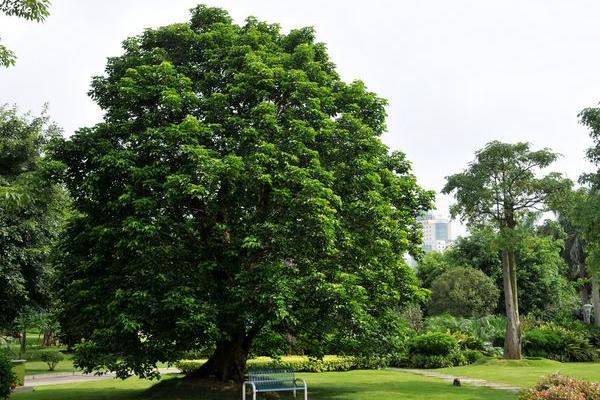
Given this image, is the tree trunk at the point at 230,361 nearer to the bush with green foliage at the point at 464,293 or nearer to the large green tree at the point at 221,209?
the large green tree at the point at 221,209

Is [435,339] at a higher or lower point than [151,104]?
lower

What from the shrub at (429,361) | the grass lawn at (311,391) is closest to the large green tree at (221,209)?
the grass lawn at (311,391)

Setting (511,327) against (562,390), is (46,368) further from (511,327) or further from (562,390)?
(562,390)

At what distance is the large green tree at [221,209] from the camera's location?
13719mm

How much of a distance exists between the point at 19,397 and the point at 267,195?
9.80 m

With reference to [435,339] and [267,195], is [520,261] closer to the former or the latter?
[435,339]

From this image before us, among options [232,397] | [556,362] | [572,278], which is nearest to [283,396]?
[232,397]

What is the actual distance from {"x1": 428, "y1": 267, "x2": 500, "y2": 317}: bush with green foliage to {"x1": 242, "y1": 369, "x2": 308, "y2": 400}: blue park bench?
96.7 ft

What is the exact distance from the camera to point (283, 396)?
17031mm

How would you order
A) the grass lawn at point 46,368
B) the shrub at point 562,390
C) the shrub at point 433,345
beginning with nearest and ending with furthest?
1. the shrub at point 562,390
2. the shrub at point 433,345
3. the grass lawn at point 46,368

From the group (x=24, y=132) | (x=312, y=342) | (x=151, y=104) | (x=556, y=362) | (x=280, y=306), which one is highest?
(x=24, y=132)

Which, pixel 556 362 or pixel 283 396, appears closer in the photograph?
pixel 283 396

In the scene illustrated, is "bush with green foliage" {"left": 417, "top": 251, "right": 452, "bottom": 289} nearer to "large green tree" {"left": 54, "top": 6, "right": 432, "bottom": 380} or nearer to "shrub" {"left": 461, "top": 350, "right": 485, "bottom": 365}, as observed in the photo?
"shrub" {"left": 461, "top": 350, "right": 485, "bottom": 365}

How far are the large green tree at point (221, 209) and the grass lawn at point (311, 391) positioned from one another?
97cm
